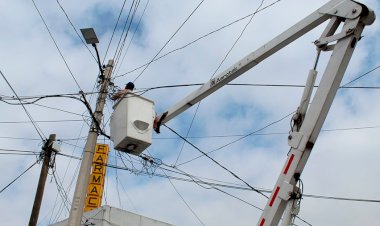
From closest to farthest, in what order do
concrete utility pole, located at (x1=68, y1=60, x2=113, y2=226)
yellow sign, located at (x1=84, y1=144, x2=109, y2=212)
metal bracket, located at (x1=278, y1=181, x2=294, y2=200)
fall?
metal bracket, located at (x1=278, y1=181, x2=294, y2=200) → concrete utility pole, located at (x1=68, y1=60, x2=113, y2=226) → yellow sign, located at (x1=84, y1=144, x2=109, y2=212)

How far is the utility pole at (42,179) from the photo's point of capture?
50.6ft

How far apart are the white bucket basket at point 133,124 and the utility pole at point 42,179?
837 cm

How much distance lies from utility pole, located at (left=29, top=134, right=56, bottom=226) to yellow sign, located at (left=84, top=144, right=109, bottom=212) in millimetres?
11940

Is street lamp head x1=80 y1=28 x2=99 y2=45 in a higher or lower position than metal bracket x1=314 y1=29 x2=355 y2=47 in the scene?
higher

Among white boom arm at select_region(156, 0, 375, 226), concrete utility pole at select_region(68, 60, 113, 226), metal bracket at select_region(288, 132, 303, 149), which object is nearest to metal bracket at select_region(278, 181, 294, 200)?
white boom arm at select_region(156, 0, 375, 226)

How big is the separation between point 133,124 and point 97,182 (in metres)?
23.2

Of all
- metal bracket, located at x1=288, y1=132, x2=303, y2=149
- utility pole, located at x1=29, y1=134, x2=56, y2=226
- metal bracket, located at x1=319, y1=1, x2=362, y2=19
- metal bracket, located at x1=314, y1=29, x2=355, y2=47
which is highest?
utility pole, located at x1=29, y1=134, x2=56, y2=226

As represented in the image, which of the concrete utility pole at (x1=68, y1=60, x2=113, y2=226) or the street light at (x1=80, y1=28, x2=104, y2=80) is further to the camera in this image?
the street light at (x1=80, y1=28, x2=104, y2=80)

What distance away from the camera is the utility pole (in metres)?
15.4

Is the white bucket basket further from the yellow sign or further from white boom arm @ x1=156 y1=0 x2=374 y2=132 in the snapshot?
the yellow sign

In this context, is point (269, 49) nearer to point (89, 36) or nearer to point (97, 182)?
point (89, 36)

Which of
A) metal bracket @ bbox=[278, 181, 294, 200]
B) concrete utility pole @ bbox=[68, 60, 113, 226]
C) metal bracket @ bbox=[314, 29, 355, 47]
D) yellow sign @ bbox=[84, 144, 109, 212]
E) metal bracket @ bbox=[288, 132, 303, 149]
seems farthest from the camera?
yellow sign @ bbox=[84, 144, 109, 212]

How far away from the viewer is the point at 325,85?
5.48 metres

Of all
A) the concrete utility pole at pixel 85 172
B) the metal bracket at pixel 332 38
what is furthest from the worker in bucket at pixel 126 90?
the metal bracket at pixel 332 38
